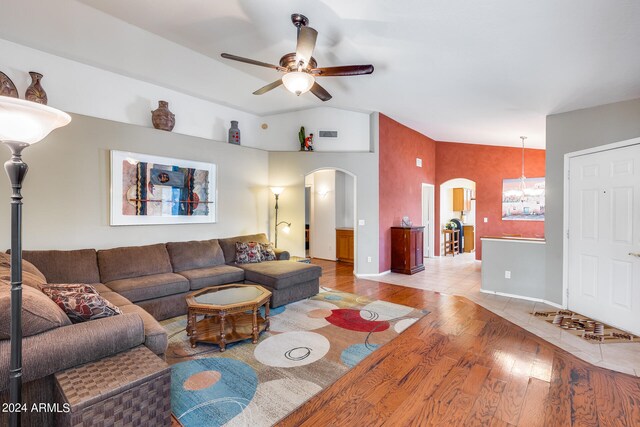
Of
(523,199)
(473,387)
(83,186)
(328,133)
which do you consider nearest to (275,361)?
(473,387)

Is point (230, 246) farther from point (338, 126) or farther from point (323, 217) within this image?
point (323, 217)

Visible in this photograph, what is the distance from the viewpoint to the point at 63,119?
50.8 inches

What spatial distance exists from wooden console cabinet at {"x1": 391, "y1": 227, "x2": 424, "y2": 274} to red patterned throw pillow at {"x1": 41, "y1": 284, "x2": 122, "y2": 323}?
5.05 m

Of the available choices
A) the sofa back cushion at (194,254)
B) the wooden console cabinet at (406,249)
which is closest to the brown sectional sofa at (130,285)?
the sofa back cushion at (194,254)

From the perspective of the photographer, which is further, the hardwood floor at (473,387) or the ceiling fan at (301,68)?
the ceiling fan at (301,68)

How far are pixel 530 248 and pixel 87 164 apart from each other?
20.3 feet

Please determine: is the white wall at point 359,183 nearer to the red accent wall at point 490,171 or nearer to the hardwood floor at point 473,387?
the hardwood floor at point 473,387

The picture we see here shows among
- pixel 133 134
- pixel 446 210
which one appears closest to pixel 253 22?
pixel 133 134

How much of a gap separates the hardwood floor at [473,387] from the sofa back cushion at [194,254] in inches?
109

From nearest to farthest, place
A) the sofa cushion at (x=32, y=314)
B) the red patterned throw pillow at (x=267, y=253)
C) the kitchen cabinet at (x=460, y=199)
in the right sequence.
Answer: the sofa cushion at (x=32, y=314) < the red patterned throw pillow at (x=267, y=253) < the kitchen cabinet at (x=460, y=199)

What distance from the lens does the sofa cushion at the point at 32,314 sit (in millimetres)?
1421

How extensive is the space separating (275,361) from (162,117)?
12.0ft

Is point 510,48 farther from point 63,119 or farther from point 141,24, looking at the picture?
point 141,24

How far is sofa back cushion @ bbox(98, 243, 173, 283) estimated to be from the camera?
11.3 feet
